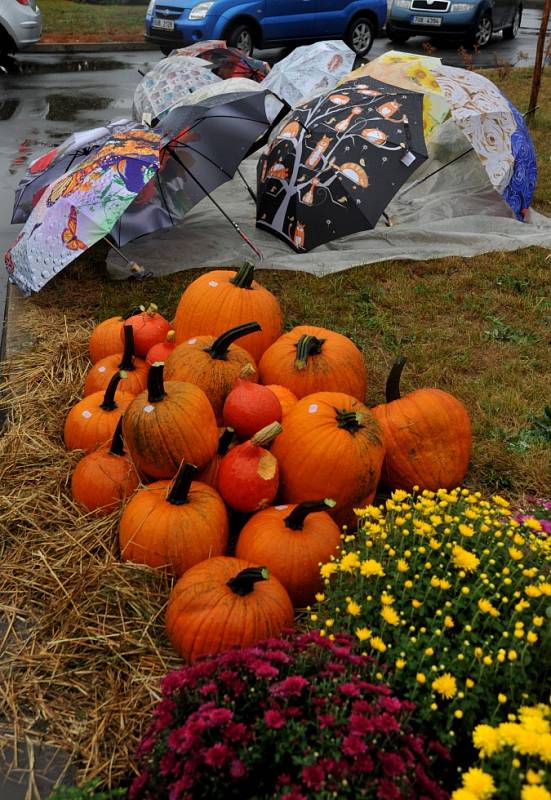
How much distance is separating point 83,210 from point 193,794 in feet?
12.3

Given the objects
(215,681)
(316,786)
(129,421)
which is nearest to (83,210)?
(129,421)

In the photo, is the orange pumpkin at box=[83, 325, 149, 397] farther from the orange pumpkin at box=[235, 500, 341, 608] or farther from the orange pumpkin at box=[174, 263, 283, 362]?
the orange pumpkin at box=[235, 500, 341, 608]

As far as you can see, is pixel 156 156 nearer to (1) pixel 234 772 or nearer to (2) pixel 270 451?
(2) pixel 270 451

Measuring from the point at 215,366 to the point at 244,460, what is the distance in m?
0.52

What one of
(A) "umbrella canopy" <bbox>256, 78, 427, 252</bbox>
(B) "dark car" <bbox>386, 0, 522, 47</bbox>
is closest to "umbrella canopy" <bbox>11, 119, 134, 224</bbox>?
(A) "umbrella canopy" <bbox>256, 78, 427, 252</bbox>

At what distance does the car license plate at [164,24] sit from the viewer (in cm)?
1374

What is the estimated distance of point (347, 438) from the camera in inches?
120


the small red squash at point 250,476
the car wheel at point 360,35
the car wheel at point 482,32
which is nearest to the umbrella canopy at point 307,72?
the small red squash at point 250,476

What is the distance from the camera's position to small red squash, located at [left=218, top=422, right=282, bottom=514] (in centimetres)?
301

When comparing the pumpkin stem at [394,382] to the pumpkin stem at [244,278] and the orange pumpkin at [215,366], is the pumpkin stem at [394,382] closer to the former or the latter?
the orange pumpkin at [215,366]

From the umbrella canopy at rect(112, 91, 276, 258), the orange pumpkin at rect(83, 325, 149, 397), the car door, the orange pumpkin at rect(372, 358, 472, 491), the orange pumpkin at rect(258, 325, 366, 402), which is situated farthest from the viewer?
the car door

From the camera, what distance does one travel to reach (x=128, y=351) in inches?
145

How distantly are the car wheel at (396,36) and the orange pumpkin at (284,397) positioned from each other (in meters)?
16.3

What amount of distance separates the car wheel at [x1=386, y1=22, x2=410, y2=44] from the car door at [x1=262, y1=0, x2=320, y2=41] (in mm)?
3181
